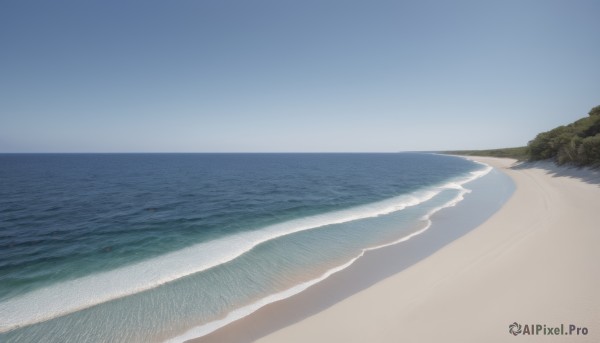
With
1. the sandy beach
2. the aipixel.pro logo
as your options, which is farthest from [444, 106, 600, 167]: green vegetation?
the aipixel.pro logo

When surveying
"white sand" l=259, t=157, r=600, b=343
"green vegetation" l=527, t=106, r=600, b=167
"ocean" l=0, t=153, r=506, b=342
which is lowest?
"ocean" l=0, t=153, r=506, b=342

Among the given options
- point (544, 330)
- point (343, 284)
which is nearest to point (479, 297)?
point (544, 330)

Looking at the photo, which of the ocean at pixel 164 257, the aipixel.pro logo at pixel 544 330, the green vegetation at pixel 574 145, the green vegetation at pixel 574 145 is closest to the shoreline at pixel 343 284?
the ocean at pixel 164 257

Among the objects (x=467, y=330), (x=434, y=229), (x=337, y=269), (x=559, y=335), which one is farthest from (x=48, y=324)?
(x=434, y=229)

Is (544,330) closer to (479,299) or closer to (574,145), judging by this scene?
(479,299)

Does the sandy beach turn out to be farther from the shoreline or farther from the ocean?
the ocean

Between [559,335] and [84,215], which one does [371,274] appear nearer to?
[559,335]
